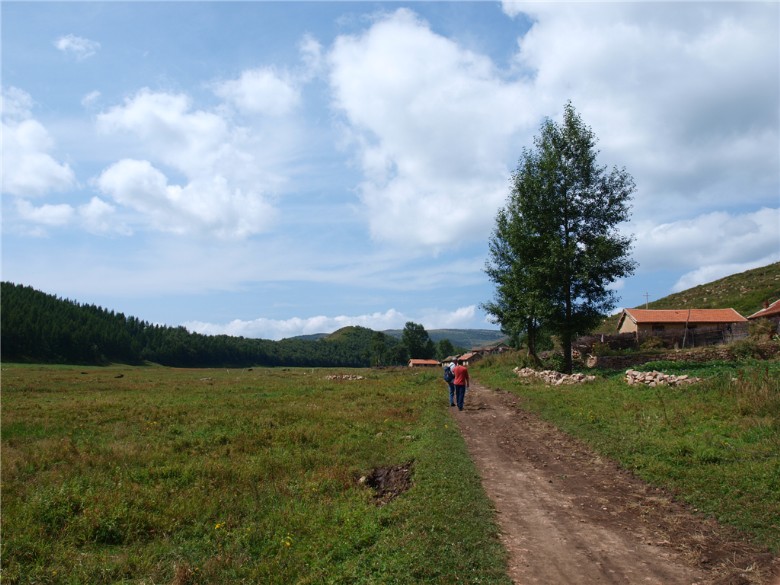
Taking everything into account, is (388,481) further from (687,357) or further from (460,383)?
(687,357)

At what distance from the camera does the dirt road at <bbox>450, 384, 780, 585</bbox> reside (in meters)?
6.48

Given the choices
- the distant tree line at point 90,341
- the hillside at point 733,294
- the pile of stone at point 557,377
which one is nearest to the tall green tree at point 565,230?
the pile of stone at point 557,377

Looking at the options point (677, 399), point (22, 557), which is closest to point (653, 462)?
point (677, 399)

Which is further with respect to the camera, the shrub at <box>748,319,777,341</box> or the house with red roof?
the house with red roof

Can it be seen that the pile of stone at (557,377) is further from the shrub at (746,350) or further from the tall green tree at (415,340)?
the tall green tree at (415,340)

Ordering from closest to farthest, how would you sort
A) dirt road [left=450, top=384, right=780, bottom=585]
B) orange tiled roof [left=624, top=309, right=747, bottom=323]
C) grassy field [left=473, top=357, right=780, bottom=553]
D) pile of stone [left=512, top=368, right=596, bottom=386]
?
dirt road [left=450, top=384, right=780, bottom=585] < grassy field [left=473, top=357, right=780, bottom=553] < pile of stone [left=512, top=368, right=596, bottom=386] < orange tiled roof [left=624, top=309, right=747, bottom=323]

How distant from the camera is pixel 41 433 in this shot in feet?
61.3

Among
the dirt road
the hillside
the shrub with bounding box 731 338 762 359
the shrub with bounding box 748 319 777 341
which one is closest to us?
the dirt road

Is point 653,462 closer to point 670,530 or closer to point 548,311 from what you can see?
point 670,530

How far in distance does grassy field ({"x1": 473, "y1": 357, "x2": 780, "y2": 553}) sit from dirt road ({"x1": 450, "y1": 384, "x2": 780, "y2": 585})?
0.61 metres

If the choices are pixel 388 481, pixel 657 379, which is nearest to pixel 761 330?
pixel 657 379

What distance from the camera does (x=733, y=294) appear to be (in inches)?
2884

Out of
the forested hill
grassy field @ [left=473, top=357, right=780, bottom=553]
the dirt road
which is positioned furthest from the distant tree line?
the dirt road

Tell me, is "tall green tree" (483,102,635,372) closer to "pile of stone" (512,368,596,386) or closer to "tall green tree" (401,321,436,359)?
"pile of stone" (512,368,596,386)
